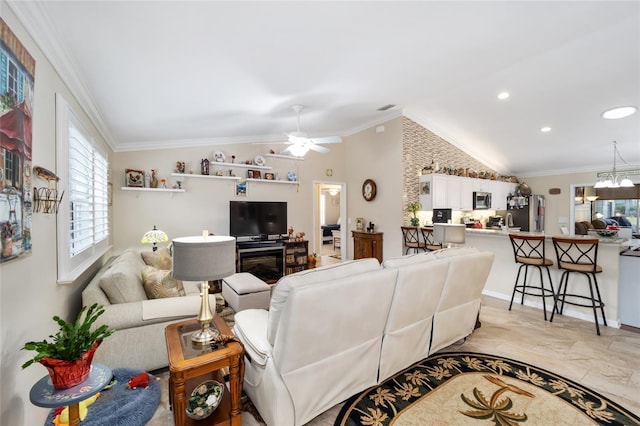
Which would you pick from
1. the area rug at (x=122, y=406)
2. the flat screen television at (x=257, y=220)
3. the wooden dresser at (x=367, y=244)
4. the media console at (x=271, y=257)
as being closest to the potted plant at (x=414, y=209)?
the wooden dresser at (x=367, y=244)

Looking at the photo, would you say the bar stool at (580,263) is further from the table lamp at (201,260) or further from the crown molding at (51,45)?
the crown molding at (51,45)

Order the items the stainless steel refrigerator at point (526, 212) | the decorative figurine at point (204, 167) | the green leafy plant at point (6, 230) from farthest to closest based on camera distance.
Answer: the stainless steel refrigerator at point (526, 212) < the decorative figurine at point (204, 167) < the green leafy plant at point (6, 230)

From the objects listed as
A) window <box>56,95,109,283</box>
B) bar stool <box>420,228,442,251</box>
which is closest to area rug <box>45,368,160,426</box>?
window <box>56,95,109,283</box>

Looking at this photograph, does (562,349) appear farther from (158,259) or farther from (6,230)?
(158,259)

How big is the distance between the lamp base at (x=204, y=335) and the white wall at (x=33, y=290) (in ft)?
2.65

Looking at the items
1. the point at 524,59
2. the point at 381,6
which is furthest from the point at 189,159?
the point at 524,59

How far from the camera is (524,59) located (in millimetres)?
3588

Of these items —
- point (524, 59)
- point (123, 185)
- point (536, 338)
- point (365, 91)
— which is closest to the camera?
point (536, 338)

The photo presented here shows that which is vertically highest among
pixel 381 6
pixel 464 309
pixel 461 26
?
pixel 461 26

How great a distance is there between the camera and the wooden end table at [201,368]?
58.6 inches

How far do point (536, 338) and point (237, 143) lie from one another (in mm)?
5434

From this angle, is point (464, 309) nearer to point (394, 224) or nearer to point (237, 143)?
point (394, 224)

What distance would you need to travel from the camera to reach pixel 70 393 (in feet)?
4.30

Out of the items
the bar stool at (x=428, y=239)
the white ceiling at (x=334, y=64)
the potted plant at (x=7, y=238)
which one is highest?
the white ceiling at (x=334, y=64)
